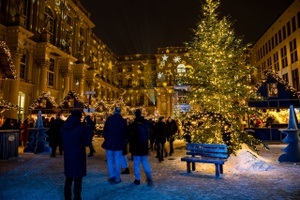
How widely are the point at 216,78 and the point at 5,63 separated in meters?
10.2

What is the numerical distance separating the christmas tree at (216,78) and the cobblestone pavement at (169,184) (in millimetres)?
2482

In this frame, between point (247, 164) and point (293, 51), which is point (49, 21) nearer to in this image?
point (247, 164)

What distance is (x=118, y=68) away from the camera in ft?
193

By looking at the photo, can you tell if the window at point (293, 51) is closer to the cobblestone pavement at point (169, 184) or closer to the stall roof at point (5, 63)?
the cobblestone pavement at point (169, 184)

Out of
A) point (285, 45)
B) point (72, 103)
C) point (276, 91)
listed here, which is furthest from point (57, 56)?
point (285, 45)

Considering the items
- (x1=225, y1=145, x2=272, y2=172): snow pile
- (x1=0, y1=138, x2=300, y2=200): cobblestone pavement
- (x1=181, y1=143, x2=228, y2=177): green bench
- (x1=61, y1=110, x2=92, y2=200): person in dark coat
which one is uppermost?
(x1=61, y1=110, x2=92, y2=200): person in dark coat

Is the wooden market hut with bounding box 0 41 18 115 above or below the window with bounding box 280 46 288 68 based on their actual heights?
below

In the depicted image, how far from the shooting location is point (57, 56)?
28375mm

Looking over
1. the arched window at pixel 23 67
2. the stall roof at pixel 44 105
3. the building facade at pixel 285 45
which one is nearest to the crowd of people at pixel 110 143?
the stall roof at pixel 44 105

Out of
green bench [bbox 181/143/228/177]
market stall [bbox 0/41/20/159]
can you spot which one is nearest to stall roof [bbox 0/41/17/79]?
market stall [bbox 0/41/20/159]

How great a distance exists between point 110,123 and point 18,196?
261 centimetres

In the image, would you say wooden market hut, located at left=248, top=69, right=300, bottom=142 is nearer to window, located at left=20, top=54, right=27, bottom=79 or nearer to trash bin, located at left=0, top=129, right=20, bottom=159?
trash bin, located at left=0, top=129, right=20, bottom=159

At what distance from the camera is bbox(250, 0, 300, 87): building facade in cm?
3033

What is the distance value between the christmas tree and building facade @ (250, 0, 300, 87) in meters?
16.6
